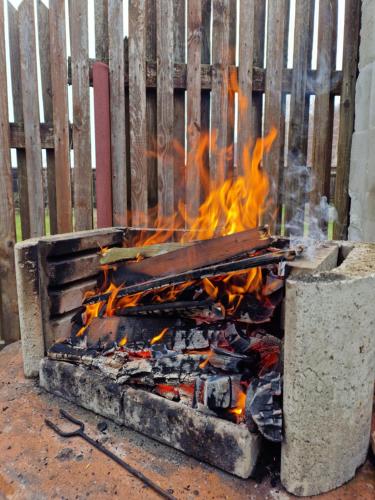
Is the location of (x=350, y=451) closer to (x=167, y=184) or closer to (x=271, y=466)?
(x=271, y=466)

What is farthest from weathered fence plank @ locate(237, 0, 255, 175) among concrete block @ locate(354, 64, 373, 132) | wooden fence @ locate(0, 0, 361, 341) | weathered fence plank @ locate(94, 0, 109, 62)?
weathered fence plank @ locate(94, 0, 109, 62)

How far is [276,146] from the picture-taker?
3.68 m

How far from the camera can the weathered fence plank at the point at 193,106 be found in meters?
3.44

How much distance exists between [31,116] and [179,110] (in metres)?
1.33

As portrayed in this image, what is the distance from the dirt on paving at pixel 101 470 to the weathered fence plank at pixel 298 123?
256 centimetres

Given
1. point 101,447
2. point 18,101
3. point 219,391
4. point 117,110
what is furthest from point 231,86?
point 101,447

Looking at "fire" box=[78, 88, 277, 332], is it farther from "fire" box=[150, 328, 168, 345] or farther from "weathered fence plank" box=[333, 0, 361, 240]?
"weathered fence plank" box=[333, 0, 361, 240]

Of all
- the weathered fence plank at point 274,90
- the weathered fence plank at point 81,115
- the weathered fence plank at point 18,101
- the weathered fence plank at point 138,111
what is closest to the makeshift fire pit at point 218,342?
the weathered fence plank at point 138,111

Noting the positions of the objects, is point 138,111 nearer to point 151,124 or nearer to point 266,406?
point 151,124

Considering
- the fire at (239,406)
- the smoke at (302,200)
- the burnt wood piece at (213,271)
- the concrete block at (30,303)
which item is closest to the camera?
the fire at (239,406)

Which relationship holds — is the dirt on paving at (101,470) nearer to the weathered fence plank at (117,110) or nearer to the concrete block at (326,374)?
the concrete block at (326,374)

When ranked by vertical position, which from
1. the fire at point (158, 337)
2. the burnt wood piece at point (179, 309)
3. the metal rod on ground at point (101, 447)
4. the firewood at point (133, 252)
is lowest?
the metal rod on ground at point (101, 447)

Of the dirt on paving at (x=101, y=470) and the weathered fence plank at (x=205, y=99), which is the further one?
the weathered fence plank at (x=205, y=99)

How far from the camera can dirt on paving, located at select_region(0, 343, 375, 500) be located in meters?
1.48
